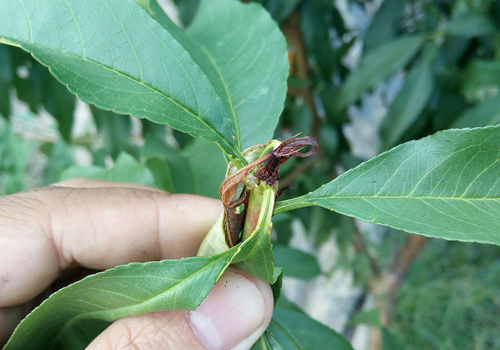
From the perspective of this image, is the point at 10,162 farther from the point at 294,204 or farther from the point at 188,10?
the point at 294,204

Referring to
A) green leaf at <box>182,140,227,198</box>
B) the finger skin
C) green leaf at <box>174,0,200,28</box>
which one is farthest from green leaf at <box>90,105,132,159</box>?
the finger skin

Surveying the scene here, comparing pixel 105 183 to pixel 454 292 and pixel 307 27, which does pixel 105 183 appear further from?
pixel 454 292

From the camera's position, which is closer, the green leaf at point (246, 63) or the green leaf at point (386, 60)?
the green leaf at point (246, 63)

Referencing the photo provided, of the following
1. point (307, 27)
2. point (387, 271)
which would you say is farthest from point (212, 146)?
point (387, 271)

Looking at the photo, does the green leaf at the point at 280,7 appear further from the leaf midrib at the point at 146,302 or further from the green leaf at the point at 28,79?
the leaf midrib at the point at 146,302

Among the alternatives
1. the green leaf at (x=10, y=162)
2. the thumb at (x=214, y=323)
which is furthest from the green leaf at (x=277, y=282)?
the green leaf at (x=10, y=162)

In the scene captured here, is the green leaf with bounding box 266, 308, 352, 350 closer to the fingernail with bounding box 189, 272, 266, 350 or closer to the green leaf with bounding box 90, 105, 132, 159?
the fingernail with bounding box 189, 272, 266, 350
